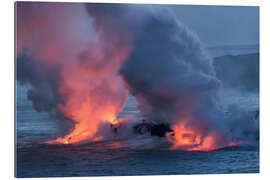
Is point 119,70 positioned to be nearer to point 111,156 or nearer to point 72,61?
point 72,61

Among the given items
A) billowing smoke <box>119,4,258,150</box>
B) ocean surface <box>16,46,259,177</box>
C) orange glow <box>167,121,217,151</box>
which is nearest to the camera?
ocean surface <box>16,46,259,177</box>

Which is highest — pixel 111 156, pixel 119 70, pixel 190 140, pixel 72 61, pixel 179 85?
pixel 72 61

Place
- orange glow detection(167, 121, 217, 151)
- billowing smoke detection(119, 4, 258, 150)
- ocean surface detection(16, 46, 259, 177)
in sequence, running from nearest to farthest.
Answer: ocean surface detection(16, 46, 259, 177)
billowing smoke detection(119, 4, 258, 150)
orange glow detection(167, 121, 217, 151)

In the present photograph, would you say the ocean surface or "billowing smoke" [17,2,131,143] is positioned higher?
"billowing smoke" [17,2,131,143]

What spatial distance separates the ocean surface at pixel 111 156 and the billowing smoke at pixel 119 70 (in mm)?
145

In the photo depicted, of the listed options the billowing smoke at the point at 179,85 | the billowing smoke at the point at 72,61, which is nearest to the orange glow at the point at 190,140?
the billowing smoke at the point at 179,85

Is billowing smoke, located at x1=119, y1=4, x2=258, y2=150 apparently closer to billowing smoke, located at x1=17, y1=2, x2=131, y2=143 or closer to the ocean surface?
the ocean surface

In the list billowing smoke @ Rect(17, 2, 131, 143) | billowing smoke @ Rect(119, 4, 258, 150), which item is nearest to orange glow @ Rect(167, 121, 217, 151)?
billowing smoke @ Rect(119, 4, 258, 150)

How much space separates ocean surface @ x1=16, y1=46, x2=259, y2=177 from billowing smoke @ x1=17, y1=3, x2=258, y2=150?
145 millimetres

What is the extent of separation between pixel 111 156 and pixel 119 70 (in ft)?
4.35

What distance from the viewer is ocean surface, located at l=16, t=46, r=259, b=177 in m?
6.37

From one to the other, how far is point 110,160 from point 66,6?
96.0 inches

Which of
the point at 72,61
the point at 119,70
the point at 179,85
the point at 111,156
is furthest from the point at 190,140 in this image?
the point at 72,61

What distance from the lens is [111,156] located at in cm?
654
